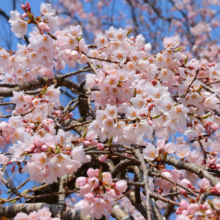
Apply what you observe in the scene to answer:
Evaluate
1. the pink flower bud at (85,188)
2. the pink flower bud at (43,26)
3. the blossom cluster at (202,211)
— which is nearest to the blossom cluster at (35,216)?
the pink flower bud at (85,188)

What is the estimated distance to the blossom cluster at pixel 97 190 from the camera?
4.08 ft

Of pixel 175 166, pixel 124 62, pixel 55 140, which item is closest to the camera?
pixel 55 140

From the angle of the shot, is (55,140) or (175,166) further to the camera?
(175,166)

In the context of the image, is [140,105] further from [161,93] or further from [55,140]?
[55,140]

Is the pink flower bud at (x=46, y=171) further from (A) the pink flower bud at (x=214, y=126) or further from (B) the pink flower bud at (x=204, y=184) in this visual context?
(A) the pink flower bud at (x=214, y=126)

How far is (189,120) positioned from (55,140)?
3.37ft

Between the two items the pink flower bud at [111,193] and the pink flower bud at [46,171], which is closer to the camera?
the pink flower bud at [111,193]

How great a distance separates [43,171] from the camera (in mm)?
1457

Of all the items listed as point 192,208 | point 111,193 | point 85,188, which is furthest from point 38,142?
point 192,208

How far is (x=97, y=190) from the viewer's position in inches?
50.2

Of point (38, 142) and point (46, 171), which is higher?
point (38, 142)

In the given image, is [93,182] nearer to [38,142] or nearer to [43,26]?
[38,142]

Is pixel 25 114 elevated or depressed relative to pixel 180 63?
depressed

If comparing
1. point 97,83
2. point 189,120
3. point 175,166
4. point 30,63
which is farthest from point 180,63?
point 30,63
